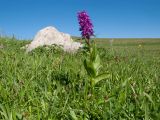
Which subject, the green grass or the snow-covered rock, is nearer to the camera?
the green grass

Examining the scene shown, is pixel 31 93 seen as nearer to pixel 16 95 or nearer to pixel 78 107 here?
pixel 16 95

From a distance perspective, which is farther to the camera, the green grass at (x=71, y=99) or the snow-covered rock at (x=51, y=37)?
the snow-covered rock at (x=51, y=37)

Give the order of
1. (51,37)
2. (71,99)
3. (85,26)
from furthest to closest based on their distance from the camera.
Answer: (51,37) → (85,26) → (71,99)

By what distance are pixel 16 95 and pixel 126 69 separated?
128 inches

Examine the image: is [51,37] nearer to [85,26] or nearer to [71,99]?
[85,26]

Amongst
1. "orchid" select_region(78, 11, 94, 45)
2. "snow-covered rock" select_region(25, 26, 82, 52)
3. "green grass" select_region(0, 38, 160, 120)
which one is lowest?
"green grass" select_region(0, 38, 160, 120)

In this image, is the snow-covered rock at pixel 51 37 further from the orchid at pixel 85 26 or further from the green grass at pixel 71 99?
the orchid at pixel 85 26

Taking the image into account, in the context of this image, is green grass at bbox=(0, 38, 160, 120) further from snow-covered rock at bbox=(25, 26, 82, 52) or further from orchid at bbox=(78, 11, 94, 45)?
snow-covered rock at bbox=(25, 26, 82, 52)

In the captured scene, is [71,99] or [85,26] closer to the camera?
[71,99]

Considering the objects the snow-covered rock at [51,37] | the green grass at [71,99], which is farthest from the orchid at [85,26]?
the snow-covered rock at [51,37]

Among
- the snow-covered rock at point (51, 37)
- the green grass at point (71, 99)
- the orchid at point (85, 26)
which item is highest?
the orchid at point (85, 26)

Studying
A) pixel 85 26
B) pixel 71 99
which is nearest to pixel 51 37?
pixel 85 26

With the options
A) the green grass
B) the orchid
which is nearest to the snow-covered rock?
the green grass

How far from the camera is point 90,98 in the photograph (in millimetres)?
5270
